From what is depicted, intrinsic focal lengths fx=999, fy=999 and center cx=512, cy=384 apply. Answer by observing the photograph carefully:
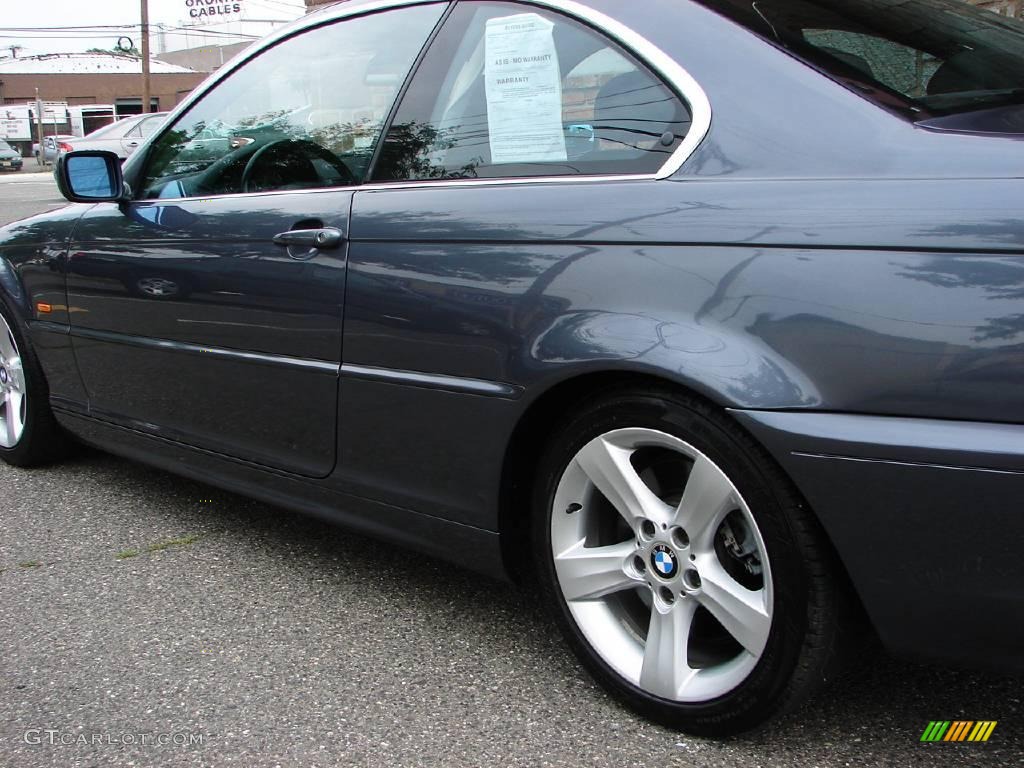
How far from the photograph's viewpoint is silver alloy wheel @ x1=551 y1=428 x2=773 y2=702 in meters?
1.89

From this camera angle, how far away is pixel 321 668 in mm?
2402

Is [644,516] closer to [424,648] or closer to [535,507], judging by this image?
[535,507]

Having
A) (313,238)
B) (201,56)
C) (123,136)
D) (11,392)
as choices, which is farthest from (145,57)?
(201,56)

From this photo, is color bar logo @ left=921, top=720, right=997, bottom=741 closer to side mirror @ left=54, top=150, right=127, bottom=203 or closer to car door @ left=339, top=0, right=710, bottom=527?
car door @ left=339, top=0, right=710, bottom=527

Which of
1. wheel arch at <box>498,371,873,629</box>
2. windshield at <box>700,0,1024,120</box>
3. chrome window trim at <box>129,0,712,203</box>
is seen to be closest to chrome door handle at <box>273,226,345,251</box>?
chrome window trim at <box>129,0,712,203</box>

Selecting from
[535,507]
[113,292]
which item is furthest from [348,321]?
[113,292]

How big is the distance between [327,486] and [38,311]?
1678mm

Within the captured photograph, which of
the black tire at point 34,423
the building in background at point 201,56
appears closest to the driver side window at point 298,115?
the black tire at point 34,423

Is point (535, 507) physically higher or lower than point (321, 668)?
higher

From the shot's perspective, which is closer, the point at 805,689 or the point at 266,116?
the point at 805,689

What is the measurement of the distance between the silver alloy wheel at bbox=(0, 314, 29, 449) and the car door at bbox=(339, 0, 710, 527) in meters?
2.00

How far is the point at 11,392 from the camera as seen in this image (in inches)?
157

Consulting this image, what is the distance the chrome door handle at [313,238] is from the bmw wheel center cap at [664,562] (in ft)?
3.52

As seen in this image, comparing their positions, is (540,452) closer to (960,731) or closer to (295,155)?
(960,731)
